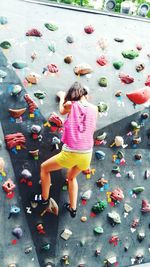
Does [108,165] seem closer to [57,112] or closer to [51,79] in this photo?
[57,112]

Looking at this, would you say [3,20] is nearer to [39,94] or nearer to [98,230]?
[39,94]

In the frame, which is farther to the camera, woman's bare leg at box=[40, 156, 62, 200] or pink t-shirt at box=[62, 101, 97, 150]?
woman's bare leg at box=[40, 156, 62, 200]

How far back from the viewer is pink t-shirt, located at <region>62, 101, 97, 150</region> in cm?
386

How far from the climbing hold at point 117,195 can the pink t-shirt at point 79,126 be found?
96 centimetres

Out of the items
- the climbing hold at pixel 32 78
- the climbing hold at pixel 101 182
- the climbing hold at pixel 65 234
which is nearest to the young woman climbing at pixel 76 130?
Answer: the climbing hold at pixel 32 78

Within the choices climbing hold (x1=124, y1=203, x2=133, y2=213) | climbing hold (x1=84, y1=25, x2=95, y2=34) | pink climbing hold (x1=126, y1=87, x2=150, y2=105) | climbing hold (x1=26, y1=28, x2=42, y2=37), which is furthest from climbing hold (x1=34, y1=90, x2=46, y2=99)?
climbing hold (x1=124, y1=203, x2=133, y2=213)

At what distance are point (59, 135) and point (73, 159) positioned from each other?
578mm

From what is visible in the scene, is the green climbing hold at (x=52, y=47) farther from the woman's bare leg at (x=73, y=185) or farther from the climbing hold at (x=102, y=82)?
the woman's bare leg at (x=73, y=185)

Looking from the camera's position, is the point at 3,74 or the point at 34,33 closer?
the point at 3,74

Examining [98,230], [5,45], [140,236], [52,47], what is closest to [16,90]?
[5,45]

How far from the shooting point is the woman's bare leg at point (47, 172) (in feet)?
13.4

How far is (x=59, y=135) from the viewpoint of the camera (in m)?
4.44

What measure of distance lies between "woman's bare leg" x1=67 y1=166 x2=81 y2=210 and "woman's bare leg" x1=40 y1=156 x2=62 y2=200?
0.48ft

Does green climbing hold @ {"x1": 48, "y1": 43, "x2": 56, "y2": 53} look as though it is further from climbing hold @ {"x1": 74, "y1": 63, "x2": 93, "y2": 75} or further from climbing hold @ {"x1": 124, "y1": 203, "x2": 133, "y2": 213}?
climbing hold @ {"x1": 124, "y1": 203, "x2": 133, "y2": 213}
